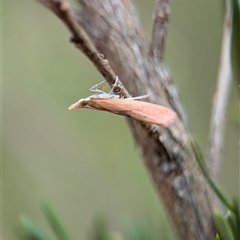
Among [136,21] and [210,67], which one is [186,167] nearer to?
[136,21]

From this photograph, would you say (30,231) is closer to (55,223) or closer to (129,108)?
(55,223)

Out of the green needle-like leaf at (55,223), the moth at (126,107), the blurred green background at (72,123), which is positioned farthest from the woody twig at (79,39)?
the blurred green background at (72,123)

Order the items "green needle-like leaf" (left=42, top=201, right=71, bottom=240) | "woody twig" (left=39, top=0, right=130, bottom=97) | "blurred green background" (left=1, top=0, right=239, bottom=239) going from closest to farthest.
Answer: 1. "woody twig" (left=39, top=0, right=130, bottom=97)
2. "green needle-like leaf" (left=42, top=201, right=71, bottom=240)
3. "blurred green background" (left=1, top=0, right=239, bottom=239)

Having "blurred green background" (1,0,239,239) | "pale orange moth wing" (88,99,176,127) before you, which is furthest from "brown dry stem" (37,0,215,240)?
"blurred green background" (1,0,239,239)

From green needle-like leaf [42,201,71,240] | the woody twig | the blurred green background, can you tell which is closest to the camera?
the woody twig

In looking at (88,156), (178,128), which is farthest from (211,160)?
(88,156)

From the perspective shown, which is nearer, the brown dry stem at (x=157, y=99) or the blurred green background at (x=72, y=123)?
the brown dry stem at (x=157, y=99)

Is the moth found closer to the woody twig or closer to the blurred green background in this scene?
the woody twig

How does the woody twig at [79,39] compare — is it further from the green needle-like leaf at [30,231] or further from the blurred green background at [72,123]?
the blurred green background at [72,123]

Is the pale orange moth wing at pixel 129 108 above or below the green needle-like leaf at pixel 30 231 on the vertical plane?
above
